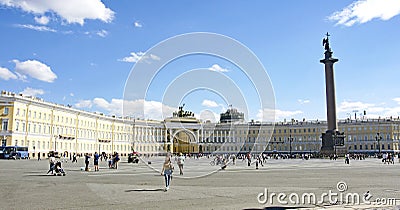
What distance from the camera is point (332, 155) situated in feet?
203

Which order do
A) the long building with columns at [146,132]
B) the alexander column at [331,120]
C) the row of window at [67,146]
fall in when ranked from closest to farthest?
the alexander column at [331,120], the long building with columns at [146,132], the row of window at [67,146]

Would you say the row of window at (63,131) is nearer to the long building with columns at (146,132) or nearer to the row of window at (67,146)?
the long building with columns at (146,132)

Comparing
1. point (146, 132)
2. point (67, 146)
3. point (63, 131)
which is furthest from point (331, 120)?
point (67, 146)

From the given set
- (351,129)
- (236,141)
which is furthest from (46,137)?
(351,129)

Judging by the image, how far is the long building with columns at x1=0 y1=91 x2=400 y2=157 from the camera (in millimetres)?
77312

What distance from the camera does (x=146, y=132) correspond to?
365 feet

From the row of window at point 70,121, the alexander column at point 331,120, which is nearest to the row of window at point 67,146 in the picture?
the row of window at point 70,121

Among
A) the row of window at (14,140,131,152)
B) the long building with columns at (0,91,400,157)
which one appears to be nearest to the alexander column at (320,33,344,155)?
the long building with columns at (0,91,400,157)

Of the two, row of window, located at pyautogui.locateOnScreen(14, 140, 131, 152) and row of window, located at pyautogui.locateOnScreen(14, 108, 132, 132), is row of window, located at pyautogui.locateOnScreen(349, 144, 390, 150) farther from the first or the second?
row of window, located at pyautogui.locateOnScreen(14, 140, 131, 152)

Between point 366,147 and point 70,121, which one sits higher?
point 70,121

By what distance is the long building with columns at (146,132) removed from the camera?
77312 millimetres

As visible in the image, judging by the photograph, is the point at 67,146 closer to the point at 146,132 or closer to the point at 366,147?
the point at 146,132

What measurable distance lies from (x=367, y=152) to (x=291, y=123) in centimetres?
2860

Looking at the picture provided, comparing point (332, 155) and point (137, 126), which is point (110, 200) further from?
point (137, 126)
